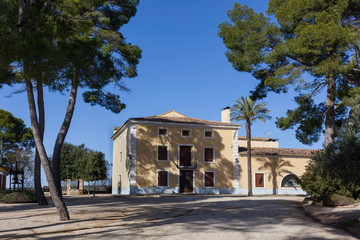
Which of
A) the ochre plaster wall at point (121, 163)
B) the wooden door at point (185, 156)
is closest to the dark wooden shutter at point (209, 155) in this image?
the wooden door at point (185, 156)

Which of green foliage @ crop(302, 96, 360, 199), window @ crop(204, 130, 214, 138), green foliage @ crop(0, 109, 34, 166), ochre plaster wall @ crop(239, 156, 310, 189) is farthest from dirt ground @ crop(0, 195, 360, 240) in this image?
green foliage @ crop(0, 109, 34, 166)

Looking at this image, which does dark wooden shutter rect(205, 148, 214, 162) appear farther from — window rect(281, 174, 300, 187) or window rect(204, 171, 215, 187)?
window rect(281, 174, 300, 187)

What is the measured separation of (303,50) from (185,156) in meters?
19.1

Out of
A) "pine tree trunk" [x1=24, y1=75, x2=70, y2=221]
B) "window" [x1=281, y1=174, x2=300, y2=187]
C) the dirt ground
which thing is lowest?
"window" [x1=281, y1=174, x2=300, y2=187]

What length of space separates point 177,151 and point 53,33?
75.7 feet

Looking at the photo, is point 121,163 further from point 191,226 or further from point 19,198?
point 191,226

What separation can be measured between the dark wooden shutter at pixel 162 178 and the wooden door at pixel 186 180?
155 cm

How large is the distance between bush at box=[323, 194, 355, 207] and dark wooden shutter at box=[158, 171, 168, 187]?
1894 cm

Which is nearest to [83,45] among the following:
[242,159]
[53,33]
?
[53,33]

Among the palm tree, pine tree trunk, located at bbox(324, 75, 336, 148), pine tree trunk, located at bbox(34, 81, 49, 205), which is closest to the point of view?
pine tree trunk, located at bbox(324, 75, 336, 148)

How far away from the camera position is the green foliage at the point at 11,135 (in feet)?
134

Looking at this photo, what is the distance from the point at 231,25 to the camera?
66.5ft

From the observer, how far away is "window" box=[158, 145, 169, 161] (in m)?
32.8

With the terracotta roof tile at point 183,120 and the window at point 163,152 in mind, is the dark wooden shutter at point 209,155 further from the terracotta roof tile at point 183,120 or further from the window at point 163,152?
the window at point 163,152
